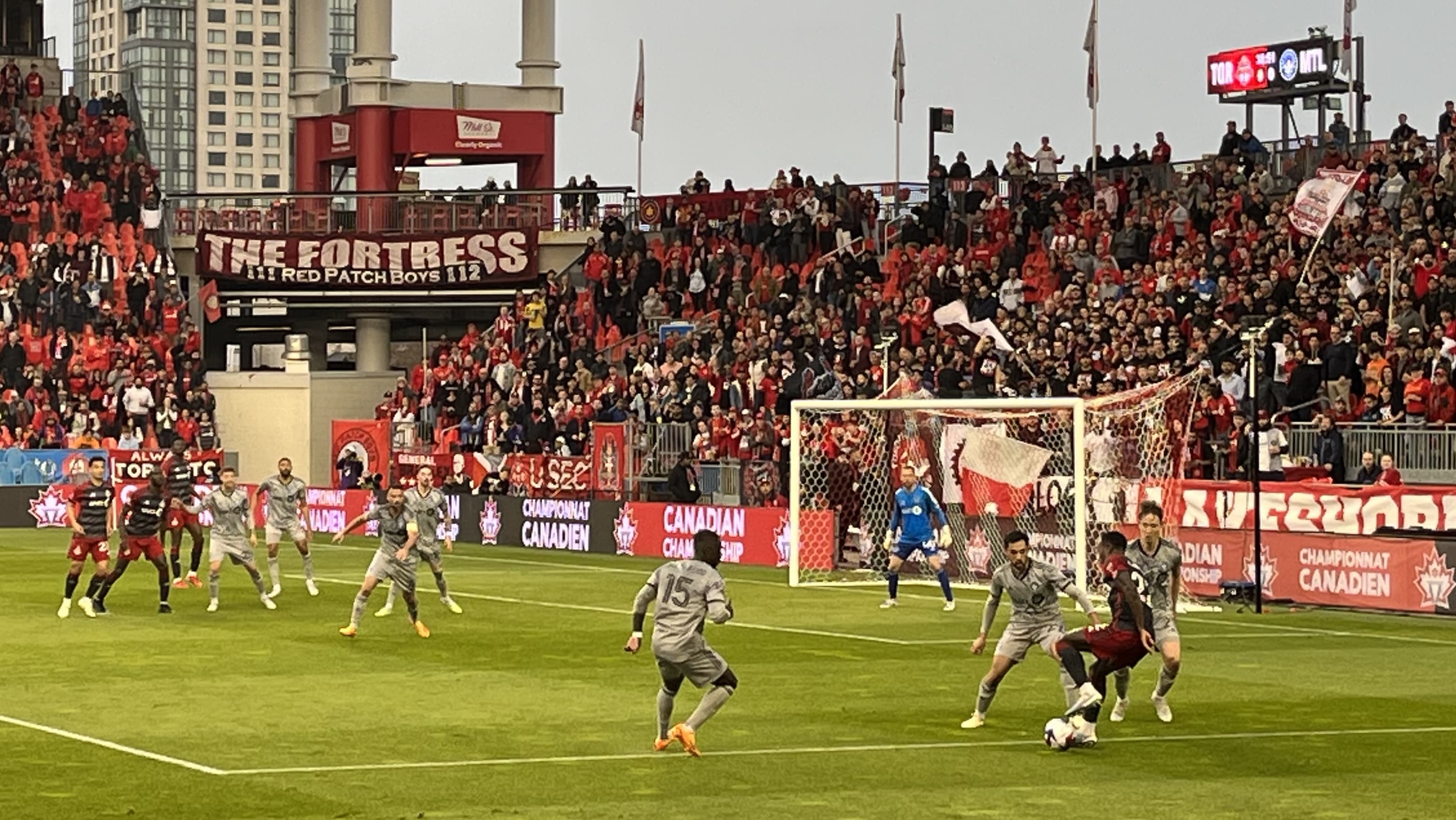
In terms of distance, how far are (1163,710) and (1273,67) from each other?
3547cm

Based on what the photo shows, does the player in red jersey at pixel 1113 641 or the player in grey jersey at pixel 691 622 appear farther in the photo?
the player in red jersey at pixel 1113 641

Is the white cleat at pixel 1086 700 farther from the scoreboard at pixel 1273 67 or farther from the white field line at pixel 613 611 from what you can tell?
the scoreboard at pixel 1273 67

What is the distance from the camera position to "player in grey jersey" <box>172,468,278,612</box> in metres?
31.9

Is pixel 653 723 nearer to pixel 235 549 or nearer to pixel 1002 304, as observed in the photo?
pixel 235 549

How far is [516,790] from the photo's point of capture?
54.1ft

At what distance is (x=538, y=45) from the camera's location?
70.2 m

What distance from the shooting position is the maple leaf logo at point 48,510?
55.1 metres

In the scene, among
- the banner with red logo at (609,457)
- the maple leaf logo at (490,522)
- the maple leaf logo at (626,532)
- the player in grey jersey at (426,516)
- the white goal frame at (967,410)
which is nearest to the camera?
the player in grey jersey at (426,516)

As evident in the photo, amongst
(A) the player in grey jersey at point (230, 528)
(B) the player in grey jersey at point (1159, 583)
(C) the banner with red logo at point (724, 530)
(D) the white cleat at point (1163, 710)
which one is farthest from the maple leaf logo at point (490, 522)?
(B) the player in grey jersey at point (1159, 583)

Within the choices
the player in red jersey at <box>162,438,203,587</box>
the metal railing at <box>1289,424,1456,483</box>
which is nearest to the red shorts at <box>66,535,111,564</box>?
the player in red jersey at <box>162,438,203,587</box>

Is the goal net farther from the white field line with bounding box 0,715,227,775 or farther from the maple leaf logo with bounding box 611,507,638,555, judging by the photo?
the white field line with bounding box 0,715,227,775

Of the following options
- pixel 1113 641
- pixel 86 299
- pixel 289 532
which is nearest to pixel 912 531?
pixel 289 532

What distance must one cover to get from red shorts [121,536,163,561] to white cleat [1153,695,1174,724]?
49.2 feet

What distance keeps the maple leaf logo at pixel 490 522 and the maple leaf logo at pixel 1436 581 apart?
2264 centimetres
